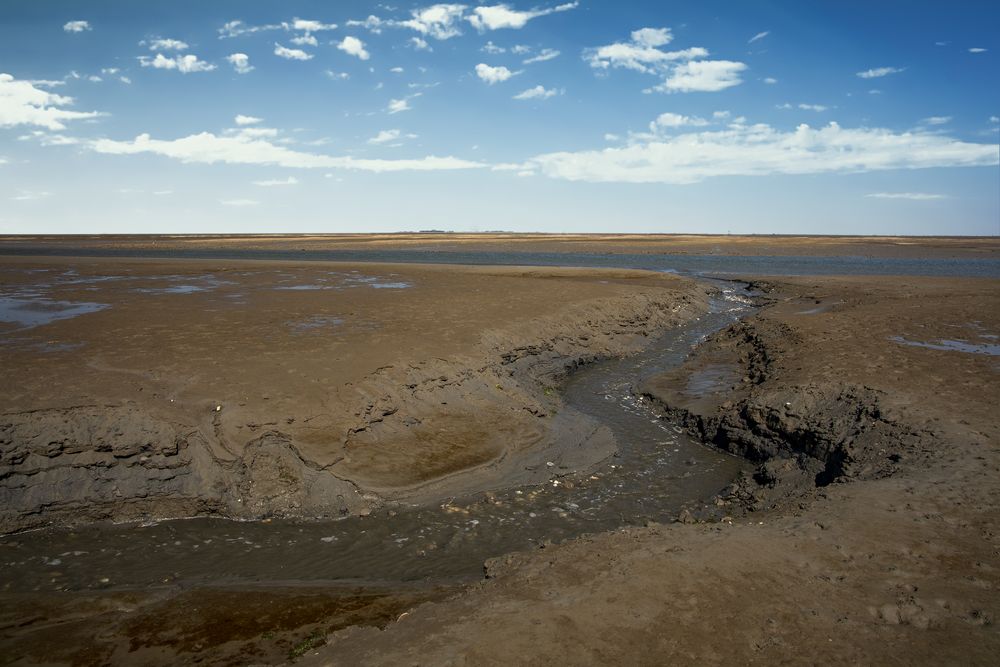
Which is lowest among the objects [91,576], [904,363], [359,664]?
[91,576]

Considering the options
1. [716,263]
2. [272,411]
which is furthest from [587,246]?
[272,411]

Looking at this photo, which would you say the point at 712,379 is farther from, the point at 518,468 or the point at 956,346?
the point at 518,468

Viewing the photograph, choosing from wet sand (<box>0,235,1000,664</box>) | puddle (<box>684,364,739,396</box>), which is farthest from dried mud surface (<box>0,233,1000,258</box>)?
wet sand (<box>0,235,1000,664</box>)

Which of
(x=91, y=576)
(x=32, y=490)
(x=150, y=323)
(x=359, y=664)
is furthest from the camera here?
(x=150, y=323)

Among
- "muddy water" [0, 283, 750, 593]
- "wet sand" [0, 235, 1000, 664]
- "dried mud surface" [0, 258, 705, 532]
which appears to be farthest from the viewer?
"dried mud surface" [0, 258, 705, 532]

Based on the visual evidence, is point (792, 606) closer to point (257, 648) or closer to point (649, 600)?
point (649, 600)

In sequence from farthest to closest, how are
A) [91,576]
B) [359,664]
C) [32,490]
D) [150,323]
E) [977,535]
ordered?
[150,323], [32,490], [91,576], [977,535], [359,664]

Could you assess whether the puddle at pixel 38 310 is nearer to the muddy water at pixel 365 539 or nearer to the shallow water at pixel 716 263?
the muddy water at pixel 365 539

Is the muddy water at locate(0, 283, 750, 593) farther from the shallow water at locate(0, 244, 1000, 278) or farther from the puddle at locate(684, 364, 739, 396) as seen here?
the shallow water at locate(0, 244, 1000, 278)

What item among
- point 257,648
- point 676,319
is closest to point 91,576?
point 257,648
